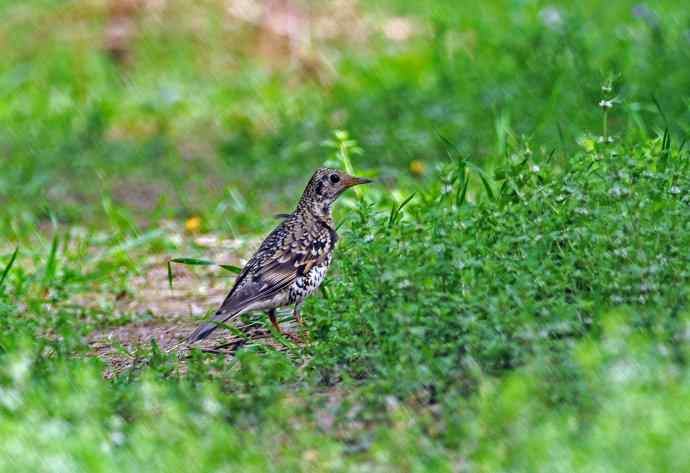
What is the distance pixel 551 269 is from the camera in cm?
585

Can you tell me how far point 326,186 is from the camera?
741 cm

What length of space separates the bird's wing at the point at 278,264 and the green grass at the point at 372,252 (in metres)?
0.22

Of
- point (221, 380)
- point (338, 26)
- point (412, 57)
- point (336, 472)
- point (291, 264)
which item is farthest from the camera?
point (338, 26)

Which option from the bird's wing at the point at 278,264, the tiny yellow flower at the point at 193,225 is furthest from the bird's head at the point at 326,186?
the tiny yellow flower at the point at 193,225

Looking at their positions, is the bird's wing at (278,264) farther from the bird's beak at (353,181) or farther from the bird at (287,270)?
the bird's beak at (353,181)

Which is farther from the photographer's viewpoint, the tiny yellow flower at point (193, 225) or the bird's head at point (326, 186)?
the tiny yellow flower at point (193, 225)

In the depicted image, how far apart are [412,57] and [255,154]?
2541mm

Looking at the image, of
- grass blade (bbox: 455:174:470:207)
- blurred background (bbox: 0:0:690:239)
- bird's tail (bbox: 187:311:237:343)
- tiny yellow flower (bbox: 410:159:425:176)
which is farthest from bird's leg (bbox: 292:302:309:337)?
tiny yellow flower (bbox: 410:159:425:176)

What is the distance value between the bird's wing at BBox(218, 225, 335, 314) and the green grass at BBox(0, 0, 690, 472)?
217 mm

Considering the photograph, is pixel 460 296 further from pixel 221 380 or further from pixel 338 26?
pixel 338 26

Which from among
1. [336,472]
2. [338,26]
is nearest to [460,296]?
[336,472]

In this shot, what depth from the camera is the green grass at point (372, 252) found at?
467 cm

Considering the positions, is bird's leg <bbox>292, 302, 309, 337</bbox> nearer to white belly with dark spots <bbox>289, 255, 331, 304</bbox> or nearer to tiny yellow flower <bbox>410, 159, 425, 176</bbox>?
white belly with dark spots <bbox>289, 255, 331, 304</bbox>

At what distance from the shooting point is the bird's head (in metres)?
7.39
